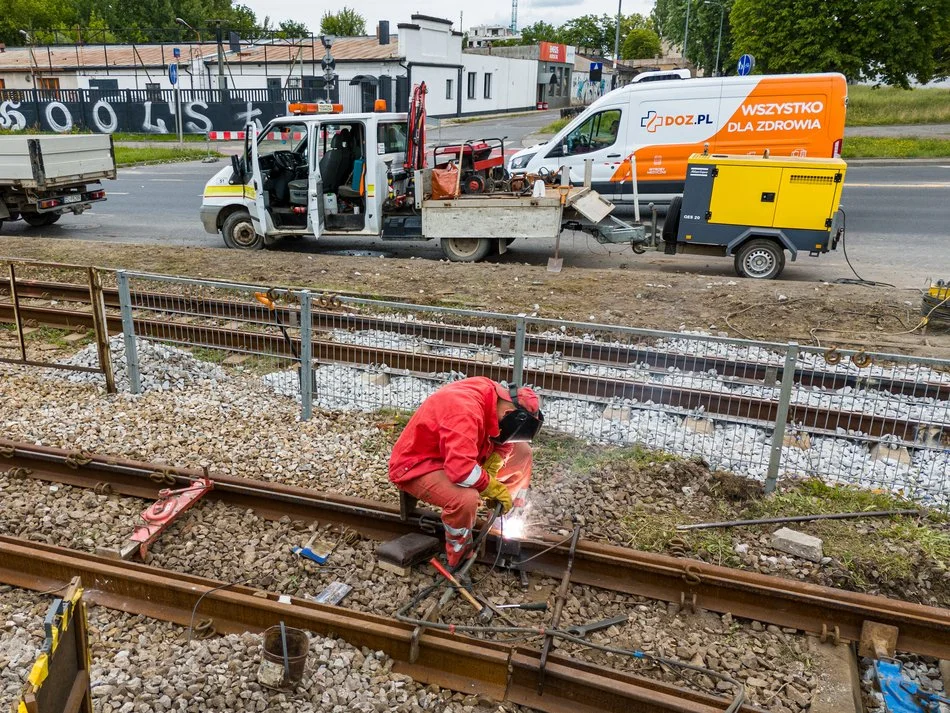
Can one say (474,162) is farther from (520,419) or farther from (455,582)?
(455,582)

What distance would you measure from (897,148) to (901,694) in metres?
25.8

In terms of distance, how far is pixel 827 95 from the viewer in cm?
1330

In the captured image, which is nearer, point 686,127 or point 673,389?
point 673,389

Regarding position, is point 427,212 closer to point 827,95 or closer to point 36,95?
point 827,95

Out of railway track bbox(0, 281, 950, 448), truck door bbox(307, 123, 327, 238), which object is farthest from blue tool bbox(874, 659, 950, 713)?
truck door bbox(307, 123, 327, 238)

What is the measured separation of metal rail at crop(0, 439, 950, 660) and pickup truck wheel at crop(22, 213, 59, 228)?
1179 cm

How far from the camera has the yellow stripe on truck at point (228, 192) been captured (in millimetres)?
12898

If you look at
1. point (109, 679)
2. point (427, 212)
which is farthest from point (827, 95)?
point (109, 679)

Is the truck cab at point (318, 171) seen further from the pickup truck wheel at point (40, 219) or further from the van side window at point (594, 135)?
the pickup truck wheel at point (40, 219)

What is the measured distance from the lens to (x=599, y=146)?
1462 centimetres

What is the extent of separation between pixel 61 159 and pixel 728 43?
45797mm

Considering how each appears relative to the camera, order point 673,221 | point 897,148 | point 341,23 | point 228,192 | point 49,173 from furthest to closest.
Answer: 1. point 341,23
2. point 897,148
3. point 49,173
4. point 228,192
5. point 673,221

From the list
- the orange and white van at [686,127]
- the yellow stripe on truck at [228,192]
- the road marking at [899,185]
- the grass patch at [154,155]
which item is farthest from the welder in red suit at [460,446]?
the grass patch at [154,155]

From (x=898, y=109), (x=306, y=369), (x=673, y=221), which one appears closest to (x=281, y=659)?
(x=306, y=369)
